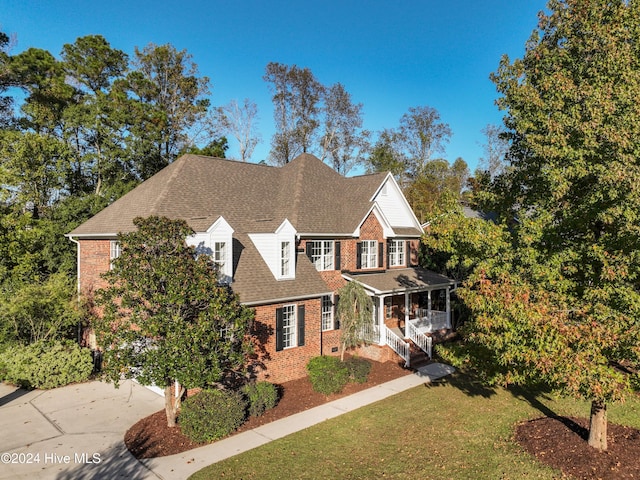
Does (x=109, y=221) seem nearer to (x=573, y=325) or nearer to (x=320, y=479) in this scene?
(x=320, y=479)

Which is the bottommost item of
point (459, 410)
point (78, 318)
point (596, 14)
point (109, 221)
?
point (459, 410)

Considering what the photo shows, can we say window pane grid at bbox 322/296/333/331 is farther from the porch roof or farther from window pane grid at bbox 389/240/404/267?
window pane grid at bbox 389/240/404/267

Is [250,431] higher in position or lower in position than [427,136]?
lower

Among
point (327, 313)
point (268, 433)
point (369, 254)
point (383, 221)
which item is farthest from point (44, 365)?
point (383, 221)

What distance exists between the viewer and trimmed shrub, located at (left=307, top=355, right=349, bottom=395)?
597 inches

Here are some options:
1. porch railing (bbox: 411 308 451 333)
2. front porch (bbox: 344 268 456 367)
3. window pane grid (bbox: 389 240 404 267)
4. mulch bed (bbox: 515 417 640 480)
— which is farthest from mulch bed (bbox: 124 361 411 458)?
window pane grid (bbox: 389 240 404 267)

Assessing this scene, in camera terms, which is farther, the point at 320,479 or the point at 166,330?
the point at 166,330

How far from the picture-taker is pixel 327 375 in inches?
602

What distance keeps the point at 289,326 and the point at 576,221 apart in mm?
10955

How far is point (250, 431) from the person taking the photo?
470 inches

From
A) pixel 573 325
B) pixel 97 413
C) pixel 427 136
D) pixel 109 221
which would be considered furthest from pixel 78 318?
pixel 427 136

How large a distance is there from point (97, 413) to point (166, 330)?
5.32m

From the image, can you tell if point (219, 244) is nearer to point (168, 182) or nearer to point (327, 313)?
point (168, 182)

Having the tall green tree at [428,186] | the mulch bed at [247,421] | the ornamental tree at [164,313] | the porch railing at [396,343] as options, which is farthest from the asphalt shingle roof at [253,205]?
the tall green tree at [428,186]
